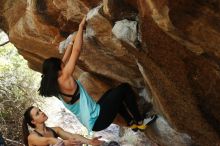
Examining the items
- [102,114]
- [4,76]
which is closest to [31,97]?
[4,76]

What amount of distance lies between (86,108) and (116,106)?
0.53 meters

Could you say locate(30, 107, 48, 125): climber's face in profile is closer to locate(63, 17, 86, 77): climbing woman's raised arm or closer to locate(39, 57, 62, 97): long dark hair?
locate(39, 57, 62, 97): long dark hair

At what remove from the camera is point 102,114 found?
534cm

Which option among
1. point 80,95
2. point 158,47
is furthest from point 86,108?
point 158,47

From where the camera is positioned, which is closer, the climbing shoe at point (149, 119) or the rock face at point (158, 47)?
the rock face at point (158, 47)

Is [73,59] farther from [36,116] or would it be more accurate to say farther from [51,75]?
[36,116]

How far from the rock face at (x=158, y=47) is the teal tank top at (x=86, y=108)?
2.84 feet

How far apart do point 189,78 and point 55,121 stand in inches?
418

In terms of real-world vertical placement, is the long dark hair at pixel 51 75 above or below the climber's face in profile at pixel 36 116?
above

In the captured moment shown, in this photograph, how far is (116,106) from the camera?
5484 millimetres

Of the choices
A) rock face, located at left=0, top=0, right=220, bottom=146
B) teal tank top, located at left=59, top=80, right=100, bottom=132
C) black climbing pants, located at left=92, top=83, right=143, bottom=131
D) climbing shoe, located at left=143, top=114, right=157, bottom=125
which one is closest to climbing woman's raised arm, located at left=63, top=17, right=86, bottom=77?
teal tank top, located at left=59, top=80, right=100, bottom=132

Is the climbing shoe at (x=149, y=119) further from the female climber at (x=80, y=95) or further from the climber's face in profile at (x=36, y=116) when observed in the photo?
the climber's face in profile at (x=36, y=116)

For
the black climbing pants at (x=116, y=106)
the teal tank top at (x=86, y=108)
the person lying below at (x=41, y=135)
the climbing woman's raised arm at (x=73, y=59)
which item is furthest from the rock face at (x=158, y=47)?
the person lying below at (x=41, y=135)

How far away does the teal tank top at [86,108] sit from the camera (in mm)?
5102
